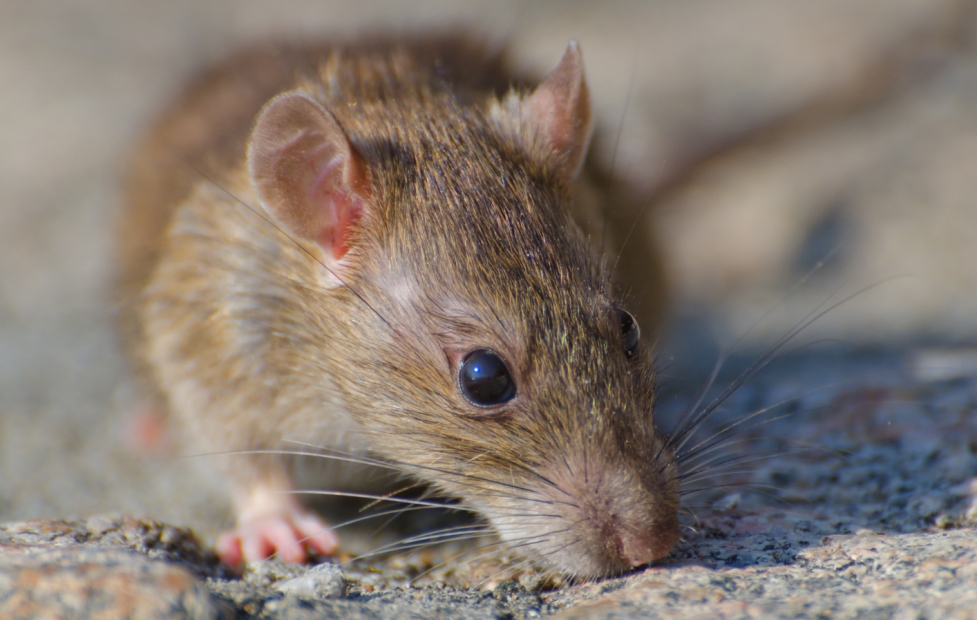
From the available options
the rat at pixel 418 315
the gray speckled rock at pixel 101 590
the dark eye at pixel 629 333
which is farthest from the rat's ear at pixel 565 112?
the gray speckled rock at pixel 101 590

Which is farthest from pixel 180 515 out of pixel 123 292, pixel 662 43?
pixel 662 43

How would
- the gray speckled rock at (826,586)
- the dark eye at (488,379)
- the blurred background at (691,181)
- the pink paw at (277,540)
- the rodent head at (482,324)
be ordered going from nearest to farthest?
the gray speckled rock at (826,586)
the rodent head at (482,324)
the dark eye at (488,379)
the pink paw at (277,540)
the blurred background at (691,181)

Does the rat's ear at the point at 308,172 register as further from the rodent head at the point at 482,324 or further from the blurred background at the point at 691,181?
the blurred background at the point at 691,181

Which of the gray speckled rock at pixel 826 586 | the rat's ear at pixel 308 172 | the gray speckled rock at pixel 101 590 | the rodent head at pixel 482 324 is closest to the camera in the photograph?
the gray speckled rock at pixel 101 590

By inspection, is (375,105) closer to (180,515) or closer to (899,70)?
(180,515)

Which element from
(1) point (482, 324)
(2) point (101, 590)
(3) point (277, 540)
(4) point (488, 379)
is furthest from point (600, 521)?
(3) point (277, 540)

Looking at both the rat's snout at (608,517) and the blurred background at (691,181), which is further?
the blurred background at (691,181)

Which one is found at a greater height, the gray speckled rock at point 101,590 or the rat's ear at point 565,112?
the rat's ear at point 565,112

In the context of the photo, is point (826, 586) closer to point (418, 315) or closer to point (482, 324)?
point (482, 324)

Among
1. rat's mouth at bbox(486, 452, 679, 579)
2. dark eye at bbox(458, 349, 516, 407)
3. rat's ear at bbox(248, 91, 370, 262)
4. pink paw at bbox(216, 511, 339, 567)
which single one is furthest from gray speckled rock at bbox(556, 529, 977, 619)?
rat's ear at bbox(248, 91, 370, 262)
